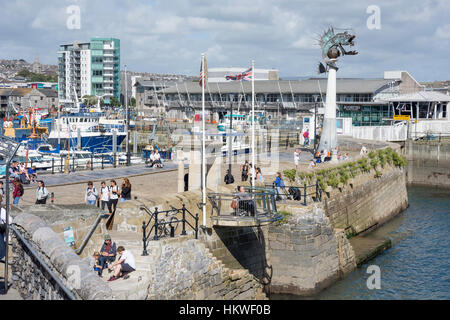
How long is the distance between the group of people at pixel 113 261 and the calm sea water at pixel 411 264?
7.48 m

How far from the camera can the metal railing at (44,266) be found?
10.5 meters

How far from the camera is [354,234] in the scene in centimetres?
2773

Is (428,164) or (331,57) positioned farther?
(428,164)

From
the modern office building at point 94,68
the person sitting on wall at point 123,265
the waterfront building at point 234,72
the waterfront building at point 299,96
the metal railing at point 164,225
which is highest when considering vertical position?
the modern office building at point 94,68

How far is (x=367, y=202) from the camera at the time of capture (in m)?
30.2

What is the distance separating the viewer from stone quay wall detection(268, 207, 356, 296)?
19.3m

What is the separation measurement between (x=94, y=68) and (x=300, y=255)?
133 metres

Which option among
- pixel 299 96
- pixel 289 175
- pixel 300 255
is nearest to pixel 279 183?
pixel 289 175

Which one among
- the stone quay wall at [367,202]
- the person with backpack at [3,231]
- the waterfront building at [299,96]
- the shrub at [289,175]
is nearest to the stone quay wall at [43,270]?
the person with backpack at [3,231]

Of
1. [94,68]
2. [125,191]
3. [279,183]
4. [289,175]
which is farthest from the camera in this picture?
[94,68]

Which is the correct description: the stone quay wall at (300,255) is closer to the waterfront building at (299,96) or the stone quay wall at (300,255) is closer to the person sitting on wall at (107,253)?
the person sitting on wall at (107,253)

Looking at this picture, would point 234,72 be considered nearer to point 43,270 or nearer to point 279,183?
point 279,183
